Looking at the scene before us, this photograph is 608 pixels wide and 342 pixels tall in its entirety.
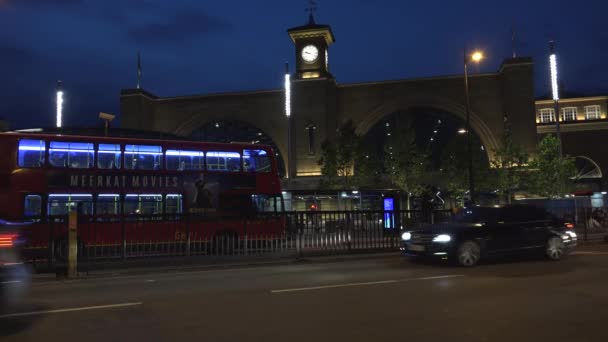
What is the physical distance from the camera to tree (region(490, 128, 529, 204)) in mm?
42906

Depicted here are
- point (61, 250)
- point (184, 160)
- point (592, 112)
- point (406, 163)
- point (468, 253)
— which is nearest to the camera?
point (468, 253)

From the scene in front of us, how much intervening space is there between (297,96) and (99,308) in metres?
47.3

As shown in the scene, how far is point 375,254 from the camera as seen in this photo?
16.8 meters

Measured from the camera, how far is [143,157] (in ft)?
61.3

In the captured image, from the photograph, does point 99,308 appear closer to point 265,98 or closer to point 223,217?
point 223,217

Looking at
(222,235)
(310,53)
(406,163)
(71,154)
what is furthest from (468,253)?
(310,53)

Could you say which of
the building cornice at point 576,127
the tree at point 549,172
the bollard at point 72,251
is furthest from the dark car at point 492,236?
the building cornice at point 576,127

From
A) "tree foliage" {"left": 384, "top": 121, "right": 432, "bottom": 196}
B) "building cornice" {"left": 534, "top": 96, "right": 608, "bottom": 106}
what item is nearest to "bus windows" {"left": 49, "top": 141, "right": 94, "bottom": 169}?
"tree foliage" {"left": 384, "top": 121, "right": 432, "bottom": 196}

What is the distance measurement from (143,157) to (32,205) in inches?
160

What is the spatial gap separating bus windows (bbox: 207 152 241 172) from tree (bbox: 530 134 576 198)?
30.6 metres

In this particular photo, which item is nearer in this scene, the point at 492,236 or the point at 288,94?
the point at 492,236

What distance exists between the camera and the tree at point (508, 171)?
42906mm

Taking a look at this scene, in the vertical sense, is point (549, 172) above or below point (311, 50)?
below

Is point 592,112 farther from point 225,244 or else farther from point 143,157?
point 143,157
